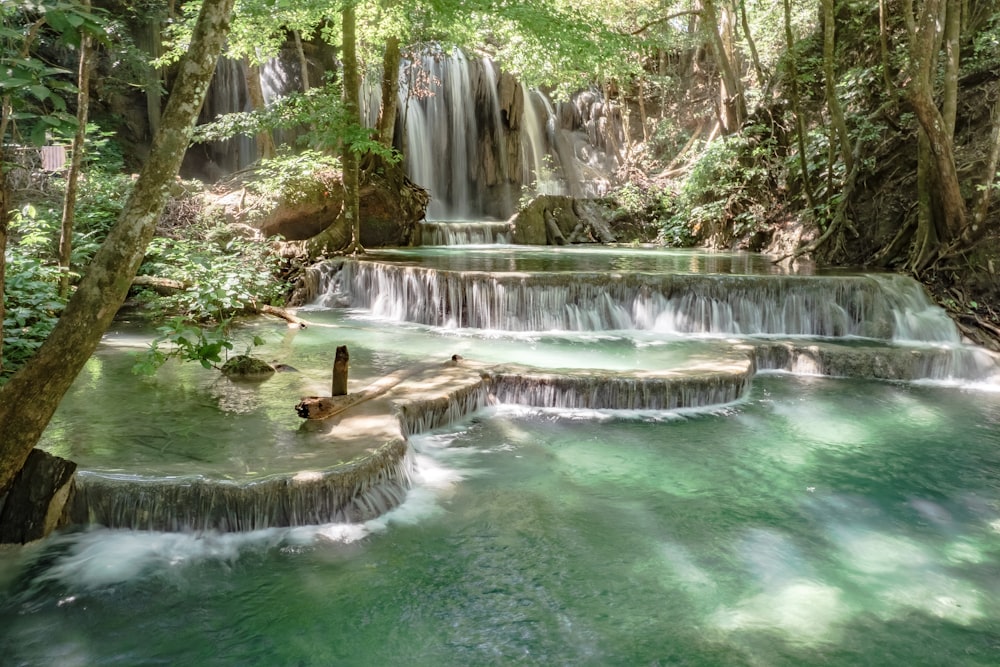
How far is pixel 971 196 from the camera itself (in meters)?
12.1

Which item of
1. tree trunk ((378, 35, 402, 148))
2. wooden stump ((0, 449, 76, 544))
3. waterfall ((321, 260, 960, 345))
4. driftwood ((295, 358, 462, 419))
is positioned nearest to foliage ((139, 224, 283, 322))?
driftwood ((295, 358, 462, 419))

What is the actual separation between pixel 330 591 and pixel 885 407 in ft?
21.2

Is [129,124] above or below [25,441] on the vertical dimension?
above

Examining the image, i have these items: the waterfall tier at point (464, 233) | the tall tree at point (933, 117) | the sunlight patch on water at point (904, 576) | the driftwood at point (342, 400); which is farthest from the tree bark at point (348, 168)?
the sunlight patch on water at point (904, 576)

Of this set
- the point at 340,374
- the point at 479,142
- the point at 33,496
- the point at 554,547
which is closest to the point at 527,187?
the point at 479,142

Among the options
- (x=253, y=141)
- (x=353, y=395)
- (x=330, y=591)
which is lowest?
(x=330, y=591)

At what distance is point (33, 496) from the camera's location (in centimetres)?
438

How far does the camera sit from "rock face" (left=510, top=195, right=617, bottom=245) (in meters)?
20.2

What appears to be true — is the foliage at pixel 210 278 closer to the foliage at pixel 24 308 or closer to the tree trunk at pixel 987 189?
the foliage at pixel 24 308

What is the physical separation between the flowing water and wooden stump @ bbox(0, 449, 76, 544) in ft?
0.43

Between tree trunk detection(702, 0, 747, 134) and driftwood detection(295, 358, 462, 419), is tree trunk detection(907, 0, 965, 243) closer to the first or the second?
tree trunk detection(702, 0, 747, 134)

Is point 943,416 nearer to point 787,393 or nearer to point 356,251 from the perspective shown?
point 787,393

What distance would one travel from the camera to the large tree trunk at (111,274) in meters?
3.72

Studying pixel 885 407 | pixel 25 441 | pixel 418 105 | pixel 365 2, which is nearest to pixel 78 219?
pixel 365 2
